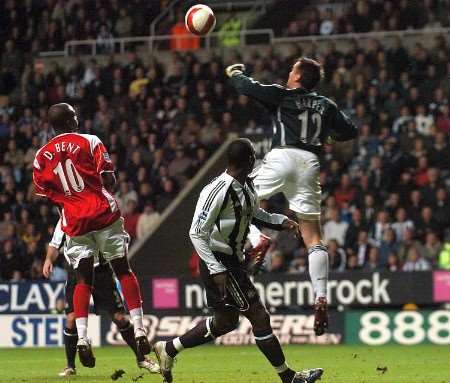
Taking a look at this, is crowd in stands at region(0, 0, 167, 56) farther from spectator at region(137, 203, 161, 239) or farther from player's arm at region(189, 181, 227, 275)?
player's arm at region(189, 181, 227, 275)

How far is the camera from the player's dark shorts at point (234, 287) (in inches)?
352

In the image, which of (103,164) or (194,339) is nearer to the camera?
(194,339)

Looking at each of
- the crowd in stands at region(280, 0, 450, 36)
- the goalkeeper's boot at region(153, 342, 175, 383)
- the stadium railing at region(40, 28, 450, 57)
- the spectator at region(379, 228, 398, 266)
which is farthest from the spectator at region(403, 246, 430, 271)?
the goalkeeper's boot at region(153, 342, 175, 383)

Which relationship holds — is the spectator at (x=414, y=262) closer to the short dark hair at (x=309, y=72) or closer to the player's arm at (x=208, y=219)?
the short dark hair at (x=309, y=72)

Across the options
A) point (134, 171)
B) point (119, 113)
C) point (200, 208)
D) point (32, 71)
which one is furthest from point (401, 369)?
point (32, 71)

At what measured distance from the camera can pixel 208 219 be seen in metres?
8.86

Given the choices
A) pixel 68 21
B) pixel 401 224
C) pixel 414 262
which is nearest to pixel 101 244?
pixel 414 262

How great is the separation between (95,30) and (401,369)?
18382mm

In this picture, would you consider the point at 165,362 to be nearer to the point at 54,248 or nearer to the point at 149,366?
the point at 149,366

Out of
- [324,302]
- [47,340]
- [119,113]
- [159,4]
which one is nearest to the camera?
[324,302]

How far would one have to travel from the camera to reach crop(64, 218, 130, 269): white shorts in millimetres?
10445

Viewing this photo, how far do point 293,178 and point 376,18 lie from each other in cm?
1482

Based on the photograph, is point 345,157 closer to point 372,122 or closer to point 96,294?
point 372,122

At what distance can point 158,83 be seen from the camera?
25.0m
